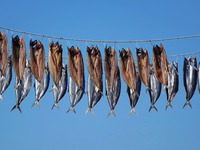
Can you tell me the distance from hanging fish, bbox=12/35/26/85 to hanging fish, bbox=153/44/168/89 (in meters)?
3.09

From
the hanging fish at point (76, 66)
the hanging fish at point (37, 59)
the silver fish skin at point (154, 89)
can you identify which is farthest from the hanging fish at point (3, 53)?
the silver fish skin at point (154, 89)

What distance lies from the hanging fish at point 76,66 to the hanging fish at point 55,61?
0.79 feet

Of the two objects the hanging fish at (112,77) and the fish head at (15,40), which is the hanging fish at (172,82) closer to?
the hanging fish at (112,77)

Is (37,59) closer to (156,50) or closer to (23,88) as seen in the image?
(23,88)

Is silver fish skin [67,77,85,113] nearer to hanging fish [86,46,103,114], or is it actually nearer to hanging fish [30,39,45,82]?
hanging fish [86,46,103,114]

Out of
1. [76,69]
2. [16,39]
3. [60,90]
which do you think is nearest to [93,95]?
[76,69]

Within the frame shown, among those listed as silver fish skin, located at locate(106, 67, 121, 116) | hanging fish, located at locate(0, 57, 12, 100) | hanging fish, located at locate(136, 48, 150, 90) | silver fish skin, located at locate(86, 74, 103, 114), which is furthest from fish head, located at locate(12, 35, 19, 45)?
hanging fish, located at locate(136, 48, 150, 90)

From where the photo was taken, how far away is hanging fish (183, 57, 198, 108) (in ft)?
40.4

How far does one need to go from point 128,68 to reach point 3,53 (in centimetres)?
296

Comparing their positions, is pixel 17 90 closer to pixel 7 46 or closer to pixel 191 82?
pixel 7 46

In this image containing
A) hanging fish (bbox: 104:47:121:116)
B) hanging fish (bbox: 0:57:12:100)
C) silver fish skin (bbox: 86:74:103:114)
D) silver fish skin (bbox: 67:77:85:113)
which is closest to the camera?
hanging fish (bbox: 0:57:12:100)

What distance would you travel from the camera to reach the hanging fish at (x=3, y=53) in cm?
1018

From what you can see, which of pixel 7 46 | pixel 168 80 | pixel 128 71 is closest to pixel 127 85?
pixel 128 71

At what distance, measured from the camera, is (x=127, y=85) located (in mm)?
11930
